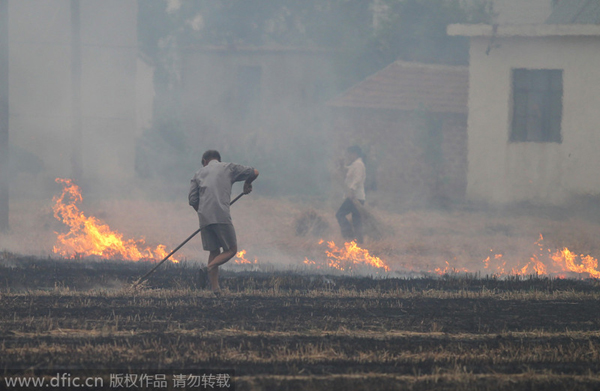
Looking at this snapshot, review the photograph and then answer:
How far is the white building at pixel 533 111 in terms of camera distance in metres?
16.9

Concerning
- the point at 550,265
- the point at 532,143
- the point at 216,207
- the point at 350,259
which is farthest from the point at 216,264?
the point at 532,143

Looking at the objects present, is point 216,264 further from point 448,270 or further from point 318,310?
point 448,270

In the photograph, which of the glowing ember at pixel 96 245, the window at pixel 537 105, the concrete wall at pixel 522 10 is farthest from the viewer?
the concrete wall at pixel 522 10

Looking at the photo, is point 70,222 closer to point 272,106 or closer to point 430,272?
point 430,272

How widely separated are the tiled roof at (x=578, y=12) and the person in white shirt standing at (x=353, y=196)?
9561mm

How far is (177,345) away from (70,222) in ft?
23.3

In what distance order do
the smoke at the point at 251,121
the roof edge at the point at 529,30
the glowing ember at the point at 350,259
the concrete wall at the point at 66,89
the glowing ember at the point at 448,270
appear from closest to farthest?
the glowing ember at the point at 448,270, the glowing ember at the point at 350,259, the smoke at the point at 251,121, the roof edge at the point at 529,30, the concrete wall at the point at 66,89

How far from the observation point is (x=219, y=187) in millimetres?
7938

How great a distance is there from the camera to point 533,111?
1750 cm

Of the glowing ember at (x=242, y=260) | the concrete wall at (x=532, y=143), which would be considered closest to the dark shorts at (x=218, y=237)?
the glowing ember at (x=242, y=260)

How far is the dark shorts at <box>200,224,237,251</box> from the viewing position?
7.91m

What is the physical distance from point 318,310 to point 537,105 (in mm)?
12303

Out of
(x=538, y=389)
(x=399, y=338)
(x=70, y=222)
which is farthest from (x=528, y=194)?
(x=538, y=389)

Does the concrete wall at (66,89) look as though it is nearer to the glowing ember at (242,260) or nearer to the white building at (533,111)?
the glowing ember at (242,260)
